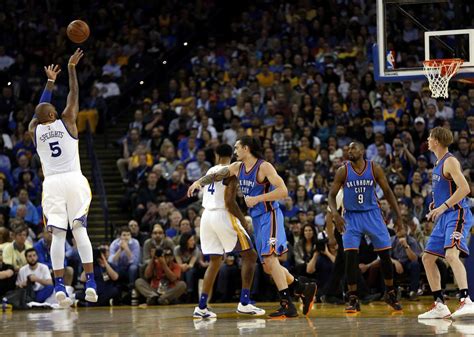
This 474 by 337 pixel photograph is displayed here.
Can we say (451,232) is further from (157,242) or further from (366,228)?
(157,242)

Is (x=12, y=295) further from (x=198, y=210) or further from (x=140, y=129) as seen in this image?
(x=140, y=129)

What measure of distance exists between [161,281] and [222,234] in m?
4.32

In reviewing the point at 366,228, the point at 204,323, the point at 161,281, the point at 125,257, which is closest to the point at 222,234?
the point at 204,323

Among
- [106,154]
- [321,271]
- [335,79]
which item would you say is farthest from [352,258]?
[106,154]

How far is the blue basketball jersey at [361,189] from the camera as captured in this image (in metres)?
12.2

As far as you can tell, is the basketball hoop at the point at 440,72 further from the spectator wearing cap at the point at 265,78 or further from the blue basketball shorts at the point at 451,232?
the spectator wearing cap at the point at 265,78

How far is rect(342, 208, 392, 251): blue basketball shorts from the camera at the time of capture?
40.1ft

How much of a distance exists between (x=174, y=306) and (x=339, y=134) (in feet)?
17.0

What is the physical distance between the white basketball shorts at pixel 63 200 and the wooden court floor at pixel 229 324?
1216 mm

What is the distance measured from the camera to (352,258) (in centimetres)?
1231

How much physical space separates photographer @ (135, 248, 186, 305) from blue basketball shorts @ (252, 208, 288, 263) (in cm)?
443

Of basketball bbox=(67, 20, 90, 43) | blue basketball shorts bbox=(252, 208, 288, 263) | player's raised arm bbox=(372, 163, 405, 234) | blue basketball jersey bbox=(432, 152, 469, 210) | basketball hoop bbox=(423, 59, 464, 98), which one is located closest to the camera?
blue basketball jersey bbox=(432, 152, 469, 210)

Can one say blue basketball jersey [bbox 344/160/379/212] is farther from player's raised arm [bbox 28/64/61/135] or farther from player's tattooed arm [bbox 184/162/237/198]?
player's raised arm [bbox 28/64/61/135]

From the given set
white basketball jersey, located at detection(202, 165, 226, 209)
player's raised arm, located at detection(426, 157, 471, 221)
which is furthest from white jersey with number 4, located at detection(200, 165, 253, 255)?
player's raised arm, located at detection(426, 157, 471, 221)
